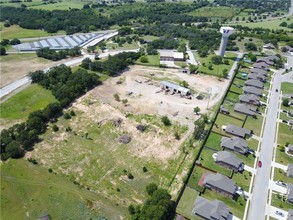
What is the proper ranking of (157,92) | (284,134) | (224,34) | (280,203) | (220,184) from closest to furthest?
1. (280,203)
2. (220,184)
3. (284,134)
4. (157,92)
5. (224,34)

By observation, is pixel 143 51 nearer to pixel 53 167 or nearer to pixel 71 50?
pixel 71 50

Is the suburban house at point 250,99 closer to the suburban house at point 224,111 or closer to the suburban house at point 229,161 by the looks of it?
the suburban house at point 224,111

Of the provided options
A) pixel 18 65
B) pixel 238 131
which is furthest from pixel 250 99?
pixel 18 65

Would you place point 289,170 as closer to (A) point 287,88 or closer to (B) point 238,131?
(B) point 238,131

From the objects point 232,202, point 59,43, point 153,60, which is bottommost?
point 232,202

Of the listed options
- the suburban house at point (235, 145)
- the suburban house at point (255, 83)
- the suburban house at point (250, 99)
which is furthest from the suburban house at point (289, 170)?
the suburban house at point (255, 83)
